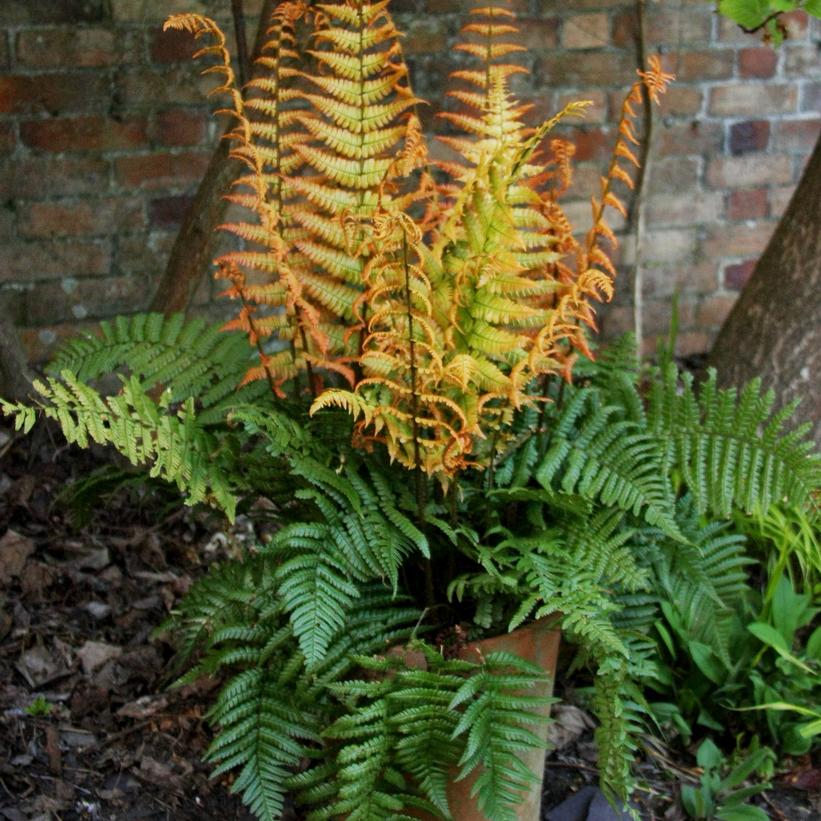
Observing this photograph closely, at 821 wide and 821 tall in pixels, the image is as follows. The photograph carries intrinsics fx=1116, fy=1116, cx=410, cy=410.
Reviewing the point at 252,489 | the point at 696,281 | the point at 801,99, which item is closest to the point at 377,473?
the point at 252,489

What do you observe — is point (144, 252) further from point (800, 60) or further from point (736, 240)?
point (800, 60)

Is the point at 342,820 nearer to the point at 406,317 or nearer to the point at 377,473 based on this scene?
the point at 377,473

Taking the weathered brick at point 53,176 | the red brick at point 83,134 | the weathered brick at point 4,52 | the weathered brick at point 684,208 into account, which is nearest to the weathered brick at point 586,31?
the weathered brick at point 684,208

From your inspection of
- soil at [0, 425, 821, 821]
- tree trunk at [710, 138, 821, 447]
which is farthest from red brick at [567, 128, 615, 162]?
soil at [0, 425, 821, 821]

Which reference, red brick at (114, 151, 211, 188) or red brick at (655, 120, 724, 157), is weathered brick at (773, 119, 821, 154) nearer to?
red brick at (655, 120, 724, 157)

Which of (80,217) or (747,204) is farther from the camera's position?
(747,204)

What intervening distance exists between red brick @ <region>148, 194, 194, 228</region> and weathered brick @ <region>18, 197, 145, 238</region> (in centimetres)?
3

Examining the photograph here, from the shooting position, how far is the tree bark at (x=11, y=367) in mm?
2336

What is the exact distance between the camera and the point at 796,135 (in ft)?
9.78

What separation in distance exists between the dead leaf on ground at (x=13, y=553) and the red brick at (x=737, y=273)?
1.93 metres

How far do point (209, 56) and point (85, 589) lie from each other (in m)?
1.18

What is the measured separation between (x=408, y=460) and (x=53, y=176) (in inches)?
51.2

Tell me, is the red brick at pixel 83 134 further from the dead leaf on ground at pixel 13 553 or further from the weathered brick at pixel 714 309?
the weathered brick at pixel 714 309

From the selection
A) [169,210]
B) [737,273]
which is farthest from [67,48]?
[737,273]
